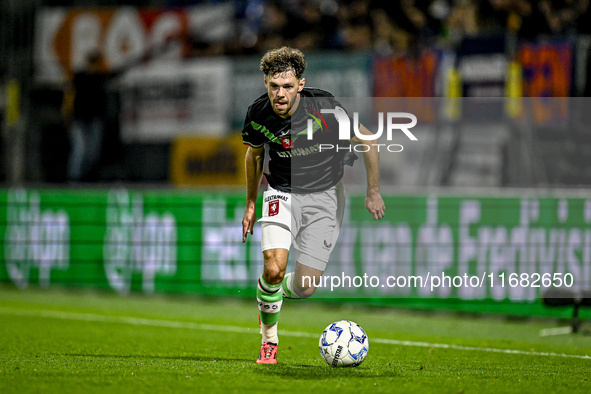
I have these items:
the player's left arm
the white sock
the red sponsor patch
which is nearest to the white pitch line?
the player's left arm

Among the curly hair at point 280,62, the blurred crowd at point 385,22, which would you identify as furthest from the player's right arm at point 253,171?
the blurred crowd at point 385,22

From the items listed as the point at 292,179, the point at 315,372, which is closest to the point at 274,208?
the point at 292,179

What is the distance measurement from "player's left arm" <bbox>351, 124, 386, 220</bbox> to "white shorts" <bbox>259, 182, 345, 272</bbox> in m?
0.36

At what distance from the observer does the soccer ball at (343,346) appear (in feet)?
20.2

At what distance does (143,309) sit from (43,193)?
3215mm

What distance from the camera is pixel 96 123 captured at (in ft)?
56.0

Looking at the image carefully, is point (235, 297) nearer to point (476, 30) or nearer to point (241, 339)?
point (241, 339)

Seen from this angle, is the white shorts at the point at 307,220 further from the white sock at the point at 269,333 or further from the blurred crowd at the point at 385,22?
the blurred crowd at the point at 385,22

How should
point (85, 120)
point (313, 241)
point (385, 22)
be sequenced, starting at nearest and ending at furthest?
1. point (313, 241)
2. point (385, 22)
3. point (85, 120)

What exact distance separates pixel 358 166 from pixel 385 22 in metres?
3.15

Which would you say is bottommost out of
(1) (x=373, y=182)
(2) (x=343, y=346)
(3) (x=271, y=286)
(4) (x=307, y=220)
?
(2) (x=343, y=346)

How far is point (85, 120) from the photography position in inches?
675

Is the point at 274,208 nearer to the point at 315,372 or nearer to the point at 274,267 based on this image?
the point at 274,267

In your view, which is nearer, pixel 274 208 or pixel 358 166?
pixel 274 208
